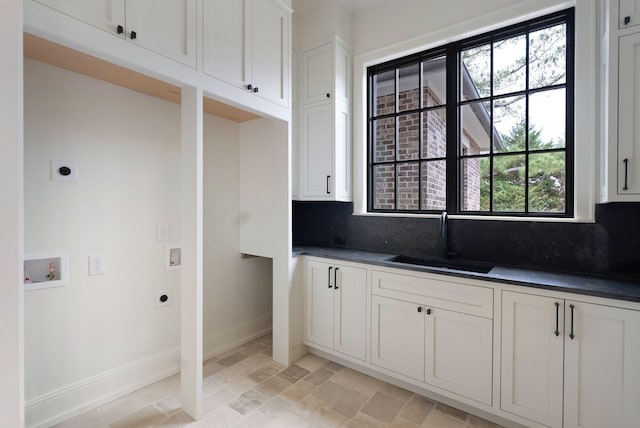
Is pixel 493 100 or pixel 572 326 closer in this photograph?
pixel 572 326

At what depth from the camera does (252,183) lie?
2.85 metres

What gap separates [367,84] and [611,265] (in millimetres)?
2329

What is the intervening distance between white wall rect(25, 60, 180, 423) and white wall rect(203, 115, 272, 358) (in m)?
0.29

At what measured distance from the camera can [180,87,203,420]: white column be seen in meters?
1.91

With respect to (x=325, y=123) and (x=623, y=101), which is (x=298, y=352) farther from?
(x=623, y=101)

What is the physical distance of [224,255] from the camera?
113 inches

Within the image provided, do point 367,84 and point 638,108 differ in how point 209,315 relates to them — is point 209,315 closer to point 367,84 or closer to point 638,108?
point 367,84

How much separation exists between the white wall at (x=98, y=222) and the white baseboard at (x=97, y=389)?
13 mm

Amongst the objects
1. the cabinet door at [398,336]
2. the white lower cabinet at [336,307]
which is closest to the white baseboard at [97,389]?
the white lower cabinet at [336,307]

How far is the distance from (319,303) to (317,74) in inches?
80.7

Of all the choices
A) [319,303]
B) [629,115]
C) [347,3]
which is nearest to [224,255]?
[319,303]

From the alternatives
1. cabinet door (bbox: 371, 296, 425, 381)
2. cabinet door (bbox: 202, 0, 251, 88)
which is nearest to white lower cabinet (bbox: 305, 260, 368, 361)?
cabinet door (bbox: 371, 296, 425, 381)

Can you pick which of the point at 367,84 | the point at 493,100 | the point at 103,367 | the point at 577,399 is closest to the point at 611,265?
the point at 577,399

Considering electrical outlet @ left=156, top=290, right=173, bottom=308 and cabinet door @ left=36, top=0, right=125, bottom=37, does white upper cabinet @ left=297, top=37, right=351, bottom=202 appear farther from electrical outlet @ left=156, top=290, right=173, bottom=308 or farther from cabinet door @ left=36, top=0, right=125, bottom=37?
cabinet door @ left=36, top=0, right=125, bottom=37
